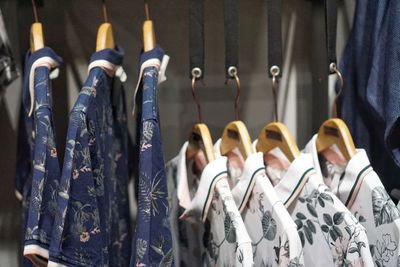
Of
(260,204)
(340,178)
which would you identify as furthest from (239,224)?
(340,178)

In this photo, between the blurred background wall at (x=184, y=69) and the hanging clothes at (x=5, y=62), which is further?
the blurred background wall at (x=184, y=69)

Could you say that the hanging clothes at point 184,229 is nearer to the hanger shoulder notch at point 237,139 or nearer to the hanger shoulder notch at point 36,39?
the hanger shoulder notch at point 237,139

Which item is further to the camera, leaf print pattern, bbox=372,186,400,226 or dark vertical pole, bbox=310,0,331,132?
dark vertical pole, bbox=310,0,331,132

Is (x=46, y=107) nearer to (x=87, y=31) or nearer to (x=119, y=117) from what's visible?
(x=119, y=117)

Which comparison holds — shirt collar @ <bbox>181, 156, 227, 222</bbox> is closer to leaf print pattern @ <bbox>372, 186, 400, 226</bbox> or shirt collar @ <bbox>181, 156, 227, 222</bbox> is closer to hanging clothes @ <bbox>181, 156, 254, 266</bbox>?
hanging clothes @ <bbox>181, 156, 254, 266</bbox>

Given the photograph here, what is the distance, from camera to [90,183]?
0.58 metres

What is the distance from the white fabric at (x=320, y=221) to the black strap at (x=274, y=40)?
14cm

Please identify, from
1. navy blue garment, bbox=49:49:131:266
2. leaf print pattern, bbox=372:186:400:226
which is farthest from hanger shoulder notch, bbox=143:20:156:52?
leaf print pattern, bbox=372:186:400:226

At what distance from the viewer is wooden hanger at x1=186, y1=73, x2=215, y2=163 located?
2.26 ft

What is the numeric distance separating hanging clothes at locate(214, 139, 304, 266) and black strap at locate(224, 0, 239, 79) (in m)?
0.14

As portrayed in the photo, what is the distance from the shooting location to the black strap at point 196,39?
69 cm

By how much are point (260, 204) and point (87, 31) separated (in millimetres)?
495

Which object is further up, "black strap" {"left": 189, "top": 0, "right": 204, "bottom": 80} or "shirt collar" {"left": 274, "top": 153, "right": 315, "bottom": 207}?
"black strap" {"left": 189, "top": 0, "right": 204, "bottom": 80}

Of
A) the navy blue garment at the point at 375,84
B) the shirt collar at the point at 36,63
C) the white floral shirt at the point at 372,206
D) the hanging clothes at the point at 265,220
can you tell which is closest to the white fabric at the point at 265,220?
the hanging clothes at the point at 265,220
